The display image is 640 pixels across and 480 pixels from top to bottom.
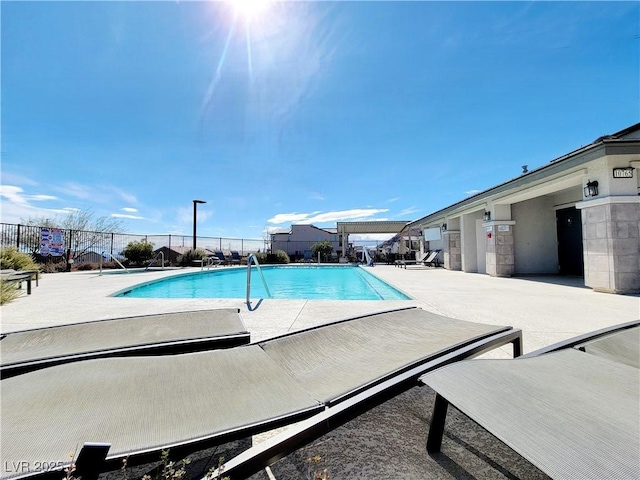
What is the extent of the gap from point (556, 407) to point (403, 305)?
12.9ft

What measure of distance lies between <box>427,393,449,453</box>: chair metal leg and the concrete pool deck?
0.05 m

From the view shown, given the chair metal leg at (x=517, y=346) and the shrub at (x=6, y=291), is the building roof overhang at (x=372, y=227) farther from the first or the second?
the chair metal leg at (x=517, y=346)

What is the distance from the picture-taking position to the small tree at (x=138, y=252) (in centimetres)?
1633

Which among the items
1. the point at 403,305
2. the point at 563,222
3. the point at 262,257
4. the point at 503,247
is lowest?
the point at 403,305

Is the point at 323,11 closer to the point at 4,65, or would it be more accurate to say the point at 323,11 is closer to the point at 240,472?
the point at 4,65

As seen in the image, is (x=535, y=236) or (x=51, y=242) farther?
(x=51, y=242)

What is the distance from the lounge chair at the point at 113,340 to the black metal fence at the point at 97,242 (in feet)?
45.8

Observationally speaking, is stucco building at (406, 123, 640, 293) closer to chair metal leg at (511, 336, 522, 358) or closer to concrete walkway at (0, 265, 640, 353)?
concrete walkway at (0, 265, 640, 353)

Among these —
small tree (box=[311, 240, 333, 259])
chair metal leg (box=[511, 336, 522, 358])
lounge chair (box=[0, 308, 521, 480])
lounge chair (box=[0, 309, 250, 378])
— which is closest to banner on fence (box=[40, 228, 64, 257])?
small tree (box=[311, 240, 333, 259])

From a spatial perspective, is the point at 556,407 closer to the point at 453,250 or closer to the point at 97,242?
the point at 453,250

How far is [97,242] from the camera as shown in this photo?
17.8 meters

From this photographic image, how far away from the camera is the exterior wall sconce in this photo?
20.6 feet

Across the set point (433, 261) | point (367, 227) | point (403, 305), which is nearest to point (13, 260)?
point (403, 305)

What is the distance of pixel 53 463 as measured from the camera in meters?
0.91
